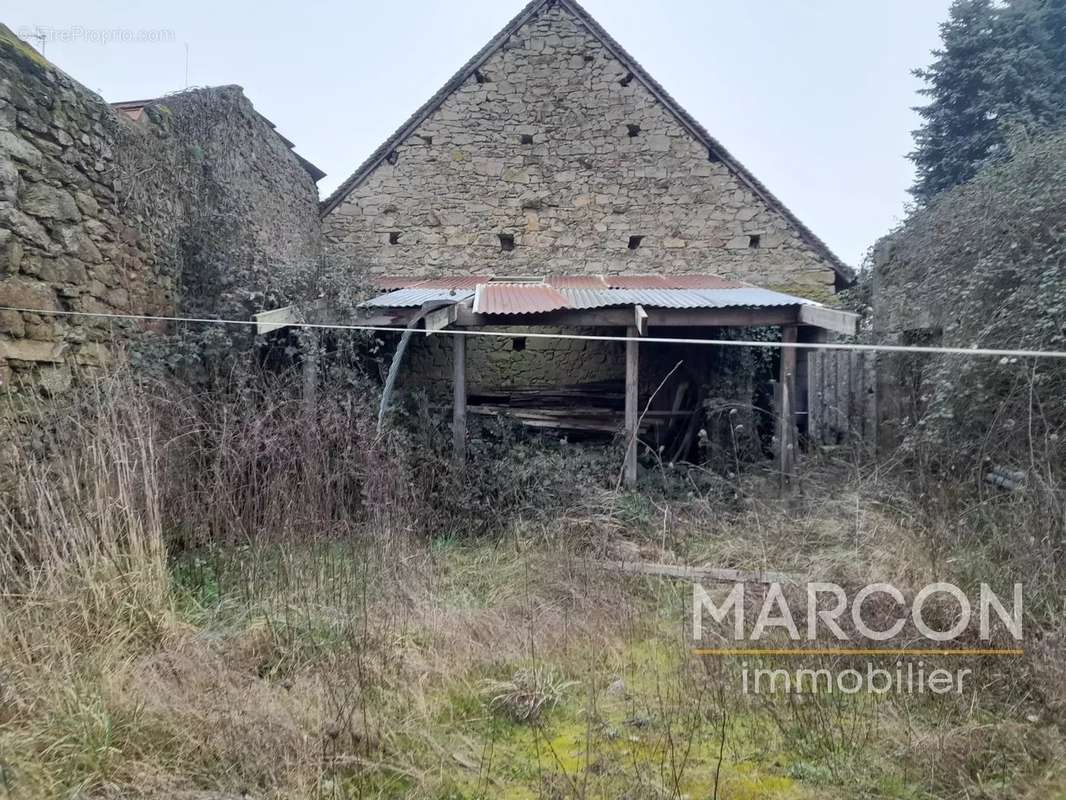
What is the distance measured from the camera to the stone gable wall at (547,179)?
9.11 meters

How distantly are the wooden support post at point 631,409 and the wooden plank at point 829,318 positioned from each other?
1.76 metres

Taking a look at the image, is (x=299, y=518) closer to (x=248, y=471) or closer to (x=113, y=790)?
(x=248, y=471)

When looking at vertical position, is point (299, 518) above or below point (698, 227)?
below

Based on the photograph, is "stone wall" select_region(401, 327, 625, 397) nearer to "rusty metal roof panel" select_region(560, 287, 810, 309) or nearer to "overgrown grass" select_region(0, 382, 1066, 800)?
"rusty metal roof panel" select_region(560, 287, 810, 309)

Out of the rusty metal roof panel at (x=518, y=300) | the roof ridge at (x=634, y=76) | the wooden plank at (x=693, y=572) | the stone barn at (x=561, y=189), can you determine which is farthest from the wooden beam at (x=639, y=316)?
the roof ridge at (x=634, y=76)

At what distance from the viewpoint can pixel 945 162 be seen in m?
14.4

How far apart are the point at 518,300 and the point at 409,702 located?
176 inches

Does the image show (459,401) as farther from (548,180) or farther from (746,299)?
(548,180)

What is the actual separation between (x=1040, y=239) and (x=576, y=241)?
5.69 meters

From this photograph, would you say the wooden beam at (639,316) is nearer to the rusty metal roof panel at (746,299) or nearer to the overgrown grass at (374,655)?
the rusty metal roof panel at (746,299)

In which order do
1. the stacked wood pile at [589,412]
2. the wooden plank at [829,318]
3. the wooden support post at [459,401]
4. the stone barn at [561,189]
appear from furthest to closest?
the stone barn at [561,189] → the stacked wood pile at [589,412] → the wooden support post at [459,401] → the wooden plank at [829,318]

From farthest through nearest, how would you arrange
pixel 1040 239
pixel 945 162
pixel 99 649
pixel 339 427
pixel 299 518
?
1. pixel 945 162
2. pixel 1040 239
3. pixel 339 427
4. pixel 299 518
5. pixel 99 649

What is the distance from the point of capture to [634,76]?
912 cm

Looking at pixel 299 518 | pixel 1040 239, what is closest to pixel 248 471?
pixel 299 518
